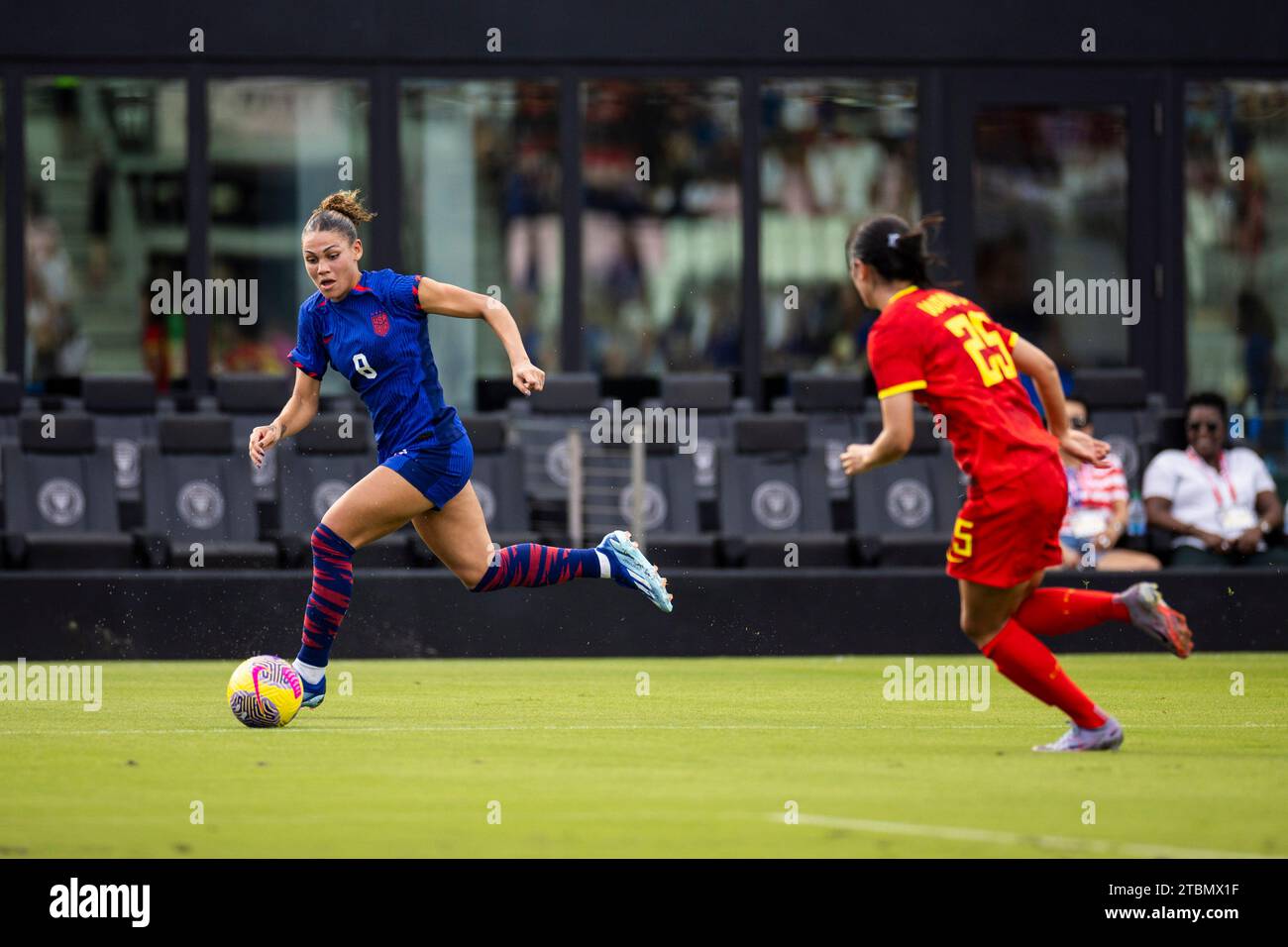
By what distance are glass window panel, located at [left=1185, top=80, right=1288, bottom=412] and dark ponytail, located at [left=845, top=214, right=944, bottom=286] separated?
11.0m

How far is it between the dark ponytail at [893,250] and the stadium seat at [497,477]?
7755mm

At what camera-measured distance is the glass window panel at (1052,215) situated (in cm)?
1853

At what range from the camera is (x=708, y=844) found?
20.9 ft

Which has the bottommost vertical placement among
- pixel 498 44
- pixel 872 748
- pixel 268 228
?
pixel 872 748

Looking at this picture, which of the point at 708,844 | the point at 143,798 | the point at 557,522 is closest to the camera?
the point at 708,844

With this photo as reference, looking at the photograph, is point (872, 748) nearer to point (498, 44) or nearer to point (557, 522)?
point (557, 522)

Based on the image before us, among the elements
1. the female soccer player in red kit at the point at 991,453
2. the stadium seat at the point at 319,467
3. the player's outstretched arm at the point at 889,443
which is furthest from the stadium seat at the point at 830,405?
the player's outstretched arm at the point at 889,443

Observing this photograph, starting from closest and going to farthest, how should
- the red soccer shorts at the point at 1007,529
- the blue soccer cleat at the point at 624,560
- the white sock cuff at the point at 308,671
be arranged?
the red soccer shorts at the point at 1007,529, the white sock cuff at the point at 308,671, the blue soccer cleat at the point at 624,560

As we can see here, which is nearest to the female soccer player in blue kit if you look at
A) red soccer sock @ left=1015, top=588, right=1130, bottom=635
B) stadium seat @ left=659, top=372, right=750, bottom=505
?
red soccer sock @ left=1015, top=588, right=1130, bottom=635

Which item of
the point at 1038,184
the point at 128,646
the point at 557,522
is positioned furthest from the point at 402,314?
the point at 1038,184

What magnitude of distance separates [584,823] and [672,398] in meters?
9.75

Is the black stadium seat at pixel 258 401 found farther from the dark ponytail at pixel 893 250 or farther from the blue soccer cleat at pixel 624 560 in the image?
the dark ponytail at pixel 893 250

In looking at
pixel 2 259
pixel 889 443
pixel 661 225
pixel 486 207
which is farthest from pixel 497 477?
pixel 889 443

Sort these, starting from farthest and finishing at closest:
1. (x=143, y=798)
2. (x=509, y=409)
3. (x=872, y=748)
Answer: (x=509, y=409) < (x=872, y=748) < (x=143, y=798)
